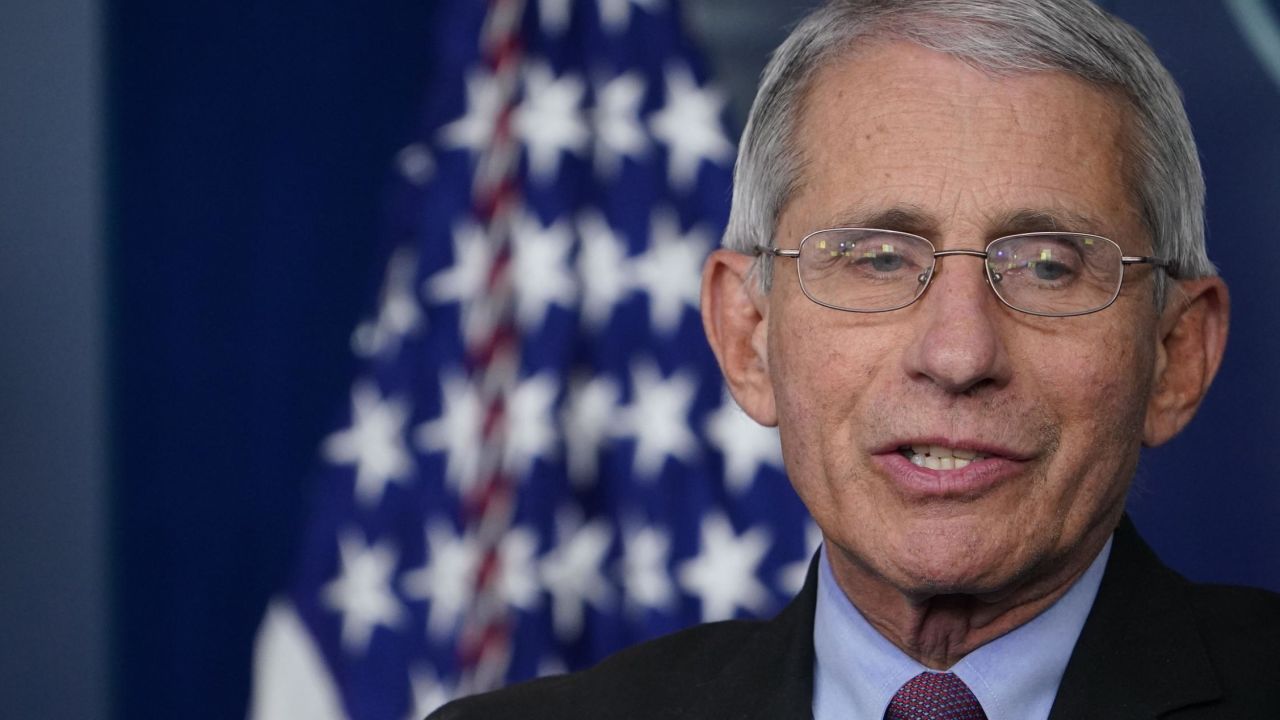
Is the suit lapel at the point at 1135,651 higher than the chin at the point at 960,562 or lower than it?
lower

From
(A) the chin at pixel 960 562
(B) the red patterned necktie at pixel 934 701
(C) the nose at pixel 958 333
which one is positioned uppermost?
(C) the nose at pixel 958 333

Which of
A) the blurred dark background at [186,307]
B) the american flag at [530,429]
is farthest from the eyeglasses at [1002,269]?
the blurred dark background at [186,307]

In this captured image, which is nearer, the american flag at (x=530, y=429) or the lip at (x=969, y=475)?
the lip at (x=969, y=475)

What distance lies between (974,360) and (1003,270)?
14 centimetres

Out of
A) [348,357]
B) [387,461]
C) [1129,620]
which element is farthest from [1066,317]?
[348,357]

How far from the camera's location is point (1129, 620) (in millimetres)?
1769

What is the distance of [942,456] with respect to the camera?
1.69 metres

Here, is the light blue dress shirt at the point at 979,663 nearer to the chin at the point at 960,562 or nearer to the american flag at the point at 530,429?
the chin at the point at 960,562

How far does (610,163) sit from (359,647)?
1.14m

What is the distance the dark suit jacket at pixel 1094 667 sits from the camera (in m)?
1.69

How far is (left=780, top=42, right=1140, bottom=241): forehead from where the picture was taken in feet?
5.54

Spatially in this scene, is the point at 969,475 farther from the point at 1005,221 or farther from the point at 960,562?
the point at 1005,221

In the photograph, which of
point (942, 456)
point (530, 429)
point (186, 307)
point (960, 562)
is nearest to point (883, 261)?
point (942, 456)

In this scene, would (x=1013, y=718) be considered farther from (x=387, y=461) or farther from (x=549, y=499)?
(x=387, y=461)
